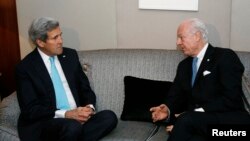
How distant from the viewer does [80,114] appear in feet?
9.25

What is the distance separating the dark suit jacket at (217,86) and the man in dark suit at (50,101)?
1.84 ft

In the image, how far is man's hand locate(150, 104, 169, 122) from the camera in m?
2.82

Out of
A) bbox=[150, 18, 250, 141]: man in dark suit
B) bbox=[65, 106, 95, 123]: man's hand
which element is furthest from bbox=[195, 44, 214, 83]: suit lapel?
bbox=[65, 106, 95, 123]: man's hand

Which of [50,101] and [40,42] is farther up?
[40,42]

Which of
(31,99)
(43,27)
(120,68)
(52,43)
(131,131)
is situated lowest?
(131,131)

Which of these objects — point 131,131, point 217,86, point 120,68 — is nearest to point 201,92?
point 217,86

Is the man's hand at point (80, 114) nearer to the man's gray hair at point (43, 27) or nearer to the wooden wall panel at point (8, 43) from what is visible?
the man's gray hair at point (43, 27)

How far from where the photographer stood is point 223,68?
271cm

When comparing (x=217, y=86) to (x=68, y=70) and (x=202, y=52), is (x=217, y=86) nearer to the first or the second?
(x=202, y=52)

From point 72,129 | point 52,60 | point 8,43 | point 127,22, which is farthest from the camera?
point 8,43

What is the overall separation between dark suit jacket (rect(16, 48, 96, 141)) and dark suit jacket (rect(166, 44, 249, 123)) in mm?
798

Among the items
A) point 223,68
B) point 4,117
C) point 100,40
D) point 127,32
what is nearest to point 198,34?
point 223,68

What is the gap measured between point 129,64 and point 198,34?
0.70m

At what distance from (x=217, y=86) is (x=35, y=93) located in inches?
48.3
